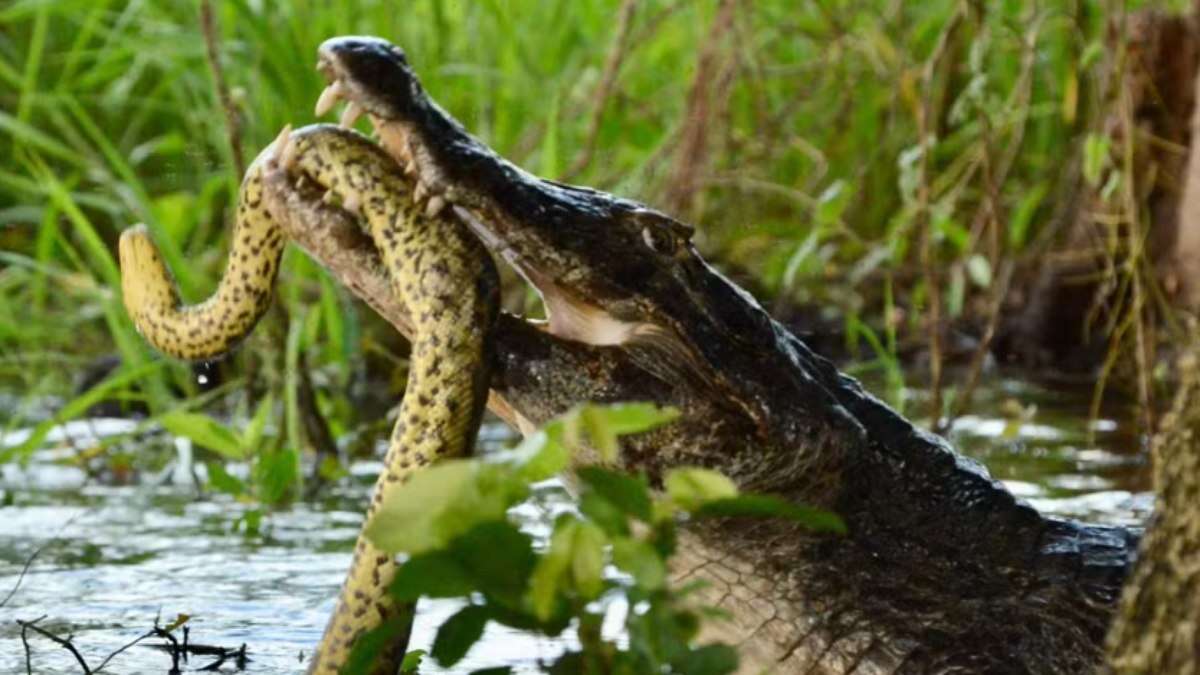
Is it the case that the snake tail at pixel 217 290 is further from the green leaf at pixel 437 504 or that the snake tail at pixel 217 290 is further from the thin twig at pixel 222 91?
the thin twig at pixel 222 91

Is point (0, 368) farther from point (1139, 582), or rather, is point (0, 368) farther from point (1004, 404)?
point (1139, 582)

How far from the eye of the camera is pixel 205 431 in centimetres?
516

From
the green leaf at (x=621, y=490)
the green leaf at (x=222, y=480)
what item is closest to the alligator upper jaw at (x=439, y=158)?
the green leaf at (x=621, y=490)

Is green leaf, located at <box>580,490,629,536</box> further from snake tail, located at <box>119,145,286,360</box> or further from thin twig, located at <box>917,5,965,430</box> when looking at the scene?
thin twig, located at <box>917,5,965,430</box>

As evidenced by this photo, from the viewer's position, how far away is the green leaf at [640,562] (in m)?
2.28

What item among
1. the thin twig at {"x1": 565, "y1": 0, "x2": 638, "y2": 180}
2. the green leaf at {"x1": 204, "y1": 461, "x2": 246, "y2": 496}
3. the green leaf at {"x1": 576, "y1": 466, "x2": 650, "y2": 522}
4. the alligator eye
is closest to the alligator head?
the alligator eye

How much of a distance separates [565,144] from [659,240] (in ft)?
16.1

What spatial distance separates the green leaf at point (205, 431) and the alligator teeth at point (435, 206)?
220 cm

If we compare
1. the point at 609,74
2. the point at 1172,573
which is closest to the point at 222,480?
the point at 609,74

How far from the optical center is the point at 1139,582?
7.91 feet

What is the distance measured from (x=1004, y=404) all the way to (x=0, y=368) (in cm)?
318

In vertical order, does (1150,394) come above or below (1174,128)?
below

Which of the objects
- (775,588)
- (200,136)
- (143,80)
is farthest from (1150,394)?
(143,80)

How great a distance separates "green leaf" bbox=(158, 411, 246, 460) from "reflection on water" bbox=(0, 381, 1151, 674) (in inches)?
7.1
